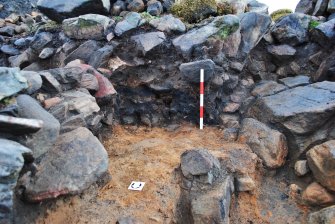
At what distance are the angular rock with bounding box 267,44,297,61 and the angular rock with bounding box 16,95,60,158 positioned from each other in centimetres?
523

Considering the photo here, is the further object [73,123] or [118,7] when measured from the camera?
[118,7]

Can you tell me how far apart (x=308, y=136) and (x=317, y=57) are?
7.83 feet

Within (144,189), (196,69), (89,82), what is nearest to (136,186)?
(144,189)

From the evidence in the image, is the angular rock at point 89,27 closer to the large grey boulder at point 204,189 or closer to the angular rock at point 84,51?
the angular rock at point 84,51

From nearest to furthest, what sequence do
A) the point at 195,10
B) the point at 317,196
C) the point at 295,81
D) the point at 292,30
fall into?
the point at 317,196
the point at 295,81
the point at 292,30
the point at 195,10

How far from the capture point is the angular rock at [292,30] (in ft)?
24.2

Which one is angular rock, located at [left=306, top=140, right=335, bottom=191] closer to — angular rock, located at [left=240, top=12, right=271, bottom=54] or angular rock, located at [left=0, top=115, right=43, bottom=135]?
angular rock, located at [left=240, top=12, right=271, bottom=54]

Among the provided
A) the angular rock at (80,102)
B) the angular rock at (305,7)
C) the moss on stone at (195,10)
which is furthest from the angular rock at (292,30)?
the angular rock at (80,102)

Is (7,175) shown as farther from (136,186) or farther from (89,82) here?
(89,82)

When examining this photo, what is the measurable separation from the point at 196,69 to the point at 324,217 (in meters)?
3.36

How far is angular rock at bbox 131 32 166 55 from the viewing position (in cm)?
668

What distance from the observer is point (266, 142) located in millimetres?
5480

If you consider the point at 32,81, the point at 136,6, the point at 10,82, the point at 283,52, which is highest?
the point at 10,82

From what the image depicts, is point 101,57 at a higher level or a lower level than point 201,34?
lower
